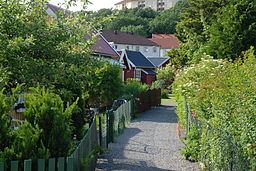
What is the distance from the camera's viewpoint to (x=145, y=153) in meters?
9.36

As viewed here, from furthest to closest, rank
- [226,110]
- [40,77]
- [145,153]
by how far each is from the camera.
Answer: [145,153]
[40,77]
[226,110]

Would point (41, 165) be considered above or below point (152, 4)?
below

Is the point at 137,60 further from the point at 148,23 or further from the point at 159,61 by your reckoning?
the point at 148,23

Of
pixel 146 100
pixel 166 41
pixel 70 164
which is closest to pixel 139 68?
pixel 146 100

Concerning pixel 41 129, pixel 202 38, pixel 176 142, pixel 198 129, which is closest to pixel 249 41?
pixel 202 38

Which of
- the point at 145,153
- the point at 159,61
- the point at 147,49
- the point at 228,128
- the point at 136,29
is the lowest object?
the point at 145,153

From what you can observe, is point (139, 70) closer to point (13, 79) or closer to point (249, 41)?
point (249, 41)

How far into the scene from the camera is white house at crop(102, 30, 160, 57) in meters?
76.4

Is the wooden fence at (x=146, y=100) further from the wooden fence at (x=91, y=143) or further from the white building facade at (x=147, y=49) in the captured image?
the white building facade at (x=147, y=49)

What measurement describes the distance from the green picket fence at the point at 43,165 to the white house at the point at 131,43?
70.7 metres

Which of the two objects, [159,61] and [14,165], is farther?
[159,61]

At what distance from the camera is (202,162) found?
7441 millimetres

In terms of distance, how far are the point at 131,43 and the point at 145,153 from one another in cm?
7035

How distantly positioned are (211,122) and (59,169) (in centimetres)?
380
